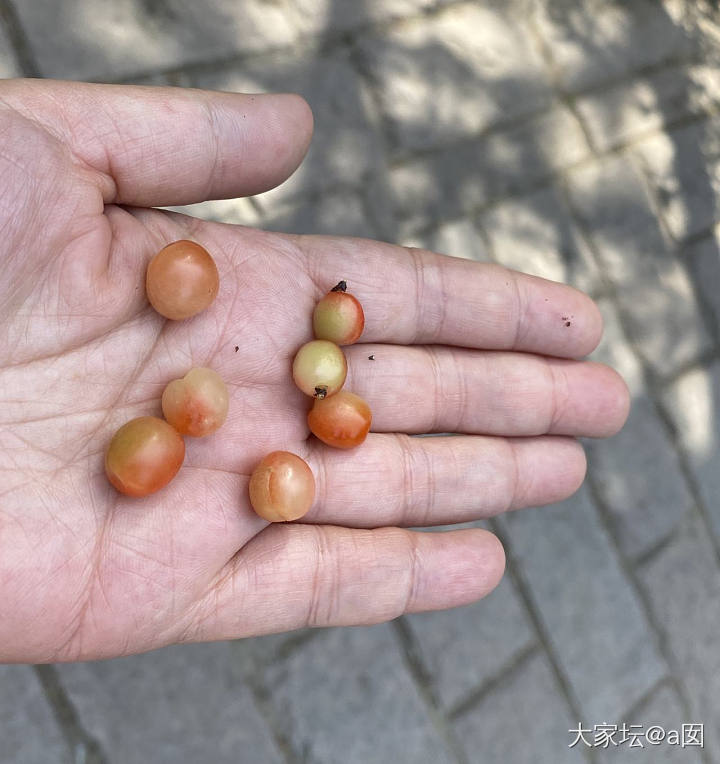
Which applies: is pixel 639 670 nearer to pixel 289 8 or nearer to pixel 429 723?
pixel 429 723

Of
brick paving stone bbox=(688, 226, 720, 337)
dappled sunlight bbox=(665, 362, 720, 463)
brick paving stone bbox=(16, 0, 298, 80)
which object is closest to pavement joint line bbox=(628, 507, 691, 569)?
dappled sunlight bbox=(665, 362, 720, 463)

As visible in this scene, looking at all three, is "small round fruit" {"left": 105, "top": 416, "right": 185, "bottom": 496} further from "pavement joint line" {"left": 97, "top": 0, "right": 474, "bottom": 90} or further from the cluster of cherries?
"pavement joint line" {"left": 97, "top": 0, "right": 474, "bottom": 90}

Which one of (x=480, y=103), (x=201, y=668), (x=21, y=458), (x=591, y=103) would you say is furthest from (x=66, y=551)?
(x=591, y=103)

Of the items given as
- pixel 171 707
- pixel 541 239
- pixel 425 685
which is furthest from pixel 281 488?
pixel 541 239

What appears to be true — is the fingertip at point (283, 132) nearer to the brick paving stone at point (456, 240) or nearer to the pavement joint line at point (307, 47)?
the pavement joint line at point (307, 47)

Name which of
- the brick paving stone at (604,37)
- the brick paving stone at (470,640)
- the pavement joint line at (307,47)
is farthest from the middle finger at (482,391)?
the brick paving stone at (604,37)

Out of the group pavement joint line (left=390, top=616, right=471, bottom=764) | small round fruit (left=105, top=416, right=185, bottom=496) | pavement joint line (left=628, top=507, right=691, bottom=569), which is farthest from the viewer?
pavement joint line (left=628, top=507, right=691, bottom=569)

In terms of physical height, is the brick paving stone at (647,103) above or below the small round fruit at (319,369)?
above
